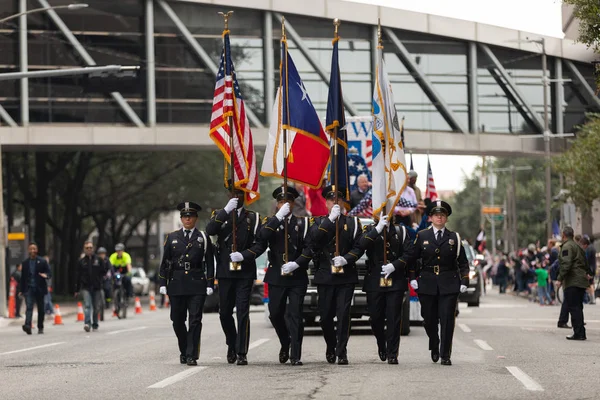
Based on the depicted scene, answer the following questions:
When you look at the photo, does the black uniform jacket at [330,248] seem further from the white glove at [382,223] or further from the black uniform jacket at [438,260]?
the black uniform jacket at [438,260]

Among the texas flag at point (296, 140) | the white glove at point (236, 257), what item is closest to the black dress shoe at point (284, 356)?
the white glove at point (236, 257)

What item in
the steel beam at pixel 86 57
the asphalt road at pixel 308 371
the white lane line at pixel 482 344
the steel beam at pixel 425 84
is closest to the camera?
the asphalt road at pixel 308 371

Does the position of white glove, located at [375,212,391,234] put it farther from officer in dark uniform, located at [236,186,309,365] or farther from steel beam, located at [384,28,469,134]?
steel beam, located at [384,28,469,134]

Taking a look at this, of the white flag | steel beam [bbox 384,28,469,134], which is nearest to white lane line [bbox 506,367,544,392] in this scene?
the white flag

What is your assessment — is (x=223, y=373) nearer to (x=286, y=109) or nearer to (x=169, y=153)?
(x=286, y=109)

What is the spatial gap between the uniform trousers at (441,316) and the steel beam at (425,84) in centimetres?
3422

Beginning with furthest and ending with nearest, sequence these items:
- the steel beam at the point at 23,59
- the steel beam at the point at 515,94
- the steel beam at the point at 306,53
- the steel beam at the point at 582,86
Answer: the steel beam at the point at 582,86 < the steel beam at the point at 515,94 < the steel beam at the point at 306,53 < the steel beam at the point at 23,59

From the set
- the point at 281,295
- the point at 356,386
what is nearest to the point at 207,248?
the point at 281,295

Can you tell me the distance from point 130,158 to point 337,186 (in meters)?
43.0

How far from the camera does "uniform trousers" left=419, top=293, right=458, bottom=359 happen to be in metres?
15.6

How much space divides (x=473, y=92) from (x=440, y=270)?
35.7 m

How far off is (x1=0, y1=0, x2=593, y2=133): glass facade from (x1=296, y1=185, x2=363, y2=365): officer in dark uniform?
102ft

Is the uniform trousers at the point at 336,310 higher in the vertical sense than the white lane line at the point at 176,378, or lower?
higher

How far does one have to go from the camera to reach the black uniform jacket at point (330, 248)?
1566 cm
